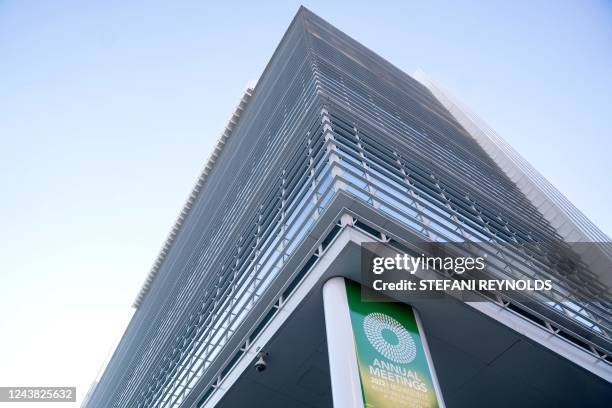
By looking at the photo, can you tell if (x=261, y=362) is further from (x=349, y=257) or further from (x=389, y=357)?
(x=389, y=357)

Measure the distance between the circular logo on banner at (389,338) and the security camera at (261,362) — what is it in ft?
10.6

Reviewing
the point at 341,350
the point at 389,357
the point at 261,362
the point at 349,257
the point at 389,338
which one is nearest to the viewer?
the point at 341,350

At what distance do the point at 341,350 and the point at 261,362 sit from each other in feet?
11.5

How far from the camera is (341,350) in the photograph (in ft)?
28.5

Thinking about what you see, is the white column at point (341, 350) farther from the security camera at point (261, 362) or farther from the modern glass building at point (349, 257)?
the security camera at point (261, 362)

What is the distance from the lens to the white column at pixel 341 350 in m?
8.02

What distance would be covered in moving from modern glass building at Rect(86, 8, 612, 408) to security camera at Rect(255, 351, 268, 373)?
0.53ft

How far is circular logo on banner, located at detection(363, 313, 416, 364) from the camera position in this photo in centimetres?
916

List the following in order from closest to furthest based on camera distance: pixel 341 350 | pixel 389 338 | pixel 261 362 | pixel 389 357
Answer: pixel 341 350, pixel 389 357, pixel 389 338, pixel 261 362

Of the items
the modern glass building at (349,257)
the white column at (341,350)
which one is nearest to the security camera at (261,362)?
the modern glass building at (349,257)

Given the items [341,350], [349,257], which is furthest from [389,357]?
[349,257]

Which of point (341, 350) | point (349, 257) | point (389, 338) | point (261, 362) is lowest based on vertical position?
point (261, 362)

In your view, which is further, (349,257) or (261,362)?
(261,362)

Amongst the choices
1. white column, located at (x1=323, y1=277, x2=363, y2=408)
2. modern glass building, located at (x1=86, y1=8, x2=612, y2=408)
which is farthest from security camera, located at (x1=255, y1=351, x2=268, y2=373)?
white column, located at (x1=323, y1=277, x2=363, y2=408)
